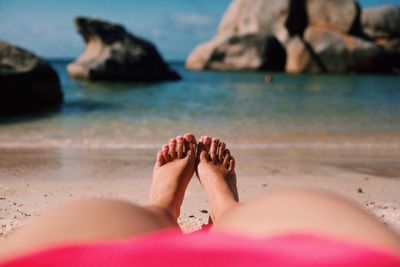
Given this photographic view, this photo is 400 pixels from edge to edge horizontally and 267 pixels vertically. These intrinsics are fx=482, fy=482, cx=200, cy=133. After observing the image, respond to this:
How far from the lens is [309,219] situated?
3.29 ft

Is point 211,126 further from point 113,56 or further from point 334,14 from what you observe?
point 334,14

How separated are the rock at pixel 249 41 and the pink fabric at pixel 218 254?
2892cm

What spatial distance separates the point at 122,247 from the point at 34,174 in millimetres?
2973

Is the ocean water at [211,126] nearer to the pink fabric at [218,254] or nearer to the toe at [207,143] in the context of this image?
the toe at [207,143]

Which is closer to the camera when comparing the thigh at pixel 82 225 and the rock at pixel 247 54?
the thigh at pixel 82 225

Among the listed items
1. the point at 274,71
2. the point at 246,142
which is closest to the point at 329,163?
the point at 246,142

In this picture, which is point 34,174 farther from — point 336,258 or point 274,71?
point 274,71

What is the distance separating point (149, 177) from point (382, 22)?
33184 millimetres

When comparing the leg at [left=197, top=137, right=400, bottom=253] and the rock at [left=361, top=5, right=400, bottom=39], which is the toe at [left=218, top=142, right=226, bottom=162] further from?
the rock at [left=361, top=5, right=400, bottom=39]

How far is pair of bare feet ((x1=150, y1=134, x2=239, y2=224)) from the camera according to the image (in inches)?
74.8

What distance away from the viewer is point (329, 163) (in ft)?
14.0

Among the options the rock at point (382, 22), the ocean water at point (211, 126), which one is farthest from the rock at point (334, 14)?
the ocean water at point (211, 126)

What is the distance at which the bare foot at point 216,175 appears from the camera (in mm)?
1863

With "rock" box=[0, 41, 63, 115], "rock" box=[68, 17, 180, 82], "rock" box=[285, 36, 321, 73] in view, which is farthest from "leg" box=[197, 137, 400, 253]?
"rock" box=[285, 36, 321, 73]
